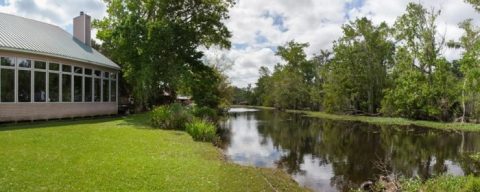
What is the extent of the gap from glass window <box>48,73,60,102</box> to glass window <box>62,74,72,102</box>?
35 cm

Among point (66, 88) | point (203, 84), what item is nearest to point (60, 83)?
point (66, 88)

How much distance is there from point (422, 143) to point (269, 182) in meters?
13.9

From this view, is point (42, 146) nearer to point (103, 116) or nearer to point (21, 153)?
point (21, 153)

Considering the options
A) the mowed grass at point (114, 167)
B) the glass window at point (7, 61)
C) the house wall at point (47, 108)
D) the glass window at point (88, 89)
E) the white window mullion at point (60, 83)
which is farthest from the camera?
the glass window at point (88, 89)

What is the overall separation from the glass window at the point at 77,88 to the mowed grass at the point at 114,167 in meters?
7.69

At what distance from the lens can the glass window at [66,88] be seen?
19.0 meters

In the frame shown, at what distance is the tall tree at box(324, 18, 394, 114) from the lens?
4253cm

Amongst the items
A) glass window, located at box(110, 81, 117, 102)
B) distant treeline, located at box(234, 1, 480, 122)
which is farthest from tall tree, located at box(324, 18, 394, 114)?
glass window, located at box(110, 81, 117, 102)

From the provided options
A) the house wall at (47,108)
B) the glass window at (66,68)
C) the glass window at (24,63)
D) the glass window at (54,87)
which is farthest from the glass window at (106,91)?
the glass window at (24,63)

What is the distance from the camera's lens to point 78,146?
10617 mm

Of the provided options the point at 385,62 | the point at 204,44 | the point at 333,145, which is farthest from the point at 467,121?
the point at 204,44

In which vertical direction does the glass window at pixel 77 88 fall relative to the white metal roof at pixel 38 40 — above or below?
below

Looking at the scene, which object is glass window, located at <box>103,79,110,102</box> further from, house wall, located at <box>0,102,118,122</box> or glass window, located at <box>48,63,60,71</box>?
glass window, located at <box>48,63,60,71</box>

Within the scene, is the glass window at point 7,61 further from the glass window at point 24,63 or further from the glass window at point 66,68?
the glass window at point 66,68
